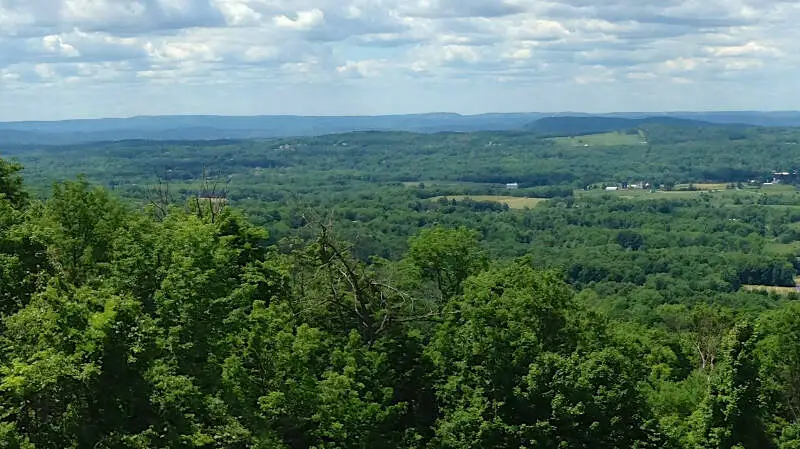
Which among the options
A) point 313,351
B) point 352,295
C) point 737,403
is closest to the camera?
point 313,351

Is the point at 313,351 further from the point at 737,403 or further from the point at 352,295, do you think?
the point at 737,403

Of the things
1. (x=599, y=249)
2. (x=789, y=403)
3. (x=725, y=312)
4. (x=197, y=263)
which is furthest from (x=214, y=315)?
(x=599, y=249)

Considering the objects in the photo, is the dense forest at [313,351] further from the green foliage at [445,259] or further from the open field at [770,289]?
the open field at [770,289]

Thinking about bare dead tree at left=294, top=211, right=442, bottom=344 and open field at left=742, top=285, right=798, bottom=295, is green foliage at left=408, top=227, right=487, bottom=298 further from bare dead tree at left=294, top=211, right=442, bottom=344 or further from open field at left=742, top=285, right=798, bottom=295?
open field at left=742, top=285, right=798, bottom=295

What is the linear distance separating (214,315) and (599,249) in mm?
131045

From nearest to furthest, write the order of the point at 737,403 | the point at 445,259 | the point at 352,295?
the point at 737,403 → the point at 352,295 → the point at 445,259

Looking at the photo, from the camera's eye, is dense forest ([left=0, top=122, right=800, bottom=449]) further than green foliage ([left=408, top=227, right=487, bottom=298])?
No

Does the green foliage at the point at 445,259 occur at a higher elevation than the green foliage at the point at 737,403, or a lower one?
higher

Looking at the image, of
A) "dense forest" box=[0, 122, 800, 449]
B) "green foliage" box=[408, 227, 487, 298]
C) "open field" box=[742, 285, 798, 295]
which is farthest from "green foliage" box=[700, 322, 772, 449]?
"open field" box=[742, 285, 798, 295]

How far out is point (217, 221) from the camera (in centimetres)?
3631

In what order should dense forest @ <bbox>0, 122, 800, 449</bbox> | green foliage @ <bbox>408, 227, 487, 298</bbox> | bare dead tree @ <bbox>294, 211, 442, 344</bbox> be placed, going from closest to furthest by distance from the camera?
dense forest @ <bbox>0, 122, 800, 449</bbox>, bare dead tree @ <bbox>294, 211, 442, 344</bbox>, green foliage @ <bbox>408, 227, 487, 298</bbox>

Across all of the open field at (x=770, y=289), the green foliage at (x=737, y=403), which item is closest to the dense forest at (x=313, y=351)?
the green foliage at (x=737, y=403)

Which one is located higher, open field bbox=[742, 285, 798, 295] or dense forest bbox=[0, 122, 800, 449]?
dense forest bbox=[0, 122, 800, 449]

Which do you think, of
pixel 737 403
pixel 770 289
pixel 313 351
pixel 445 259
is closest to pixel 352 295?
pixel 313 351
